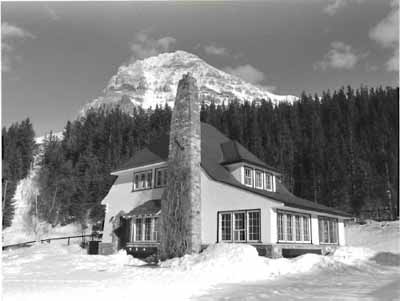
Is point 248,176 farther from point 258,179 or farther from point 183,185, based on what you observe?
point 183,185

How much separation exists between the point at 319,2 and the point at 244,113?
55.5 meters

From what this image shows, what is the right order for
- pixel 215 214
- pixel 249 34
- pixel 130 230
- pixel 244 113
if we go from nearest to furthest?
pixel 249 34
pixel 215 214
pixel 130 230
pixel 244 113

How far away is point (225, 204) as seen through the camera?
17.7 meters

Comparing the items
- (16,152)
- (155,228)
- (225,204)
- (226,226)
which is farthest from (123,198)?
(16,152)

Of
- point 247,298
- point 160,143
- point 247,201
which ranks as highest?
point 160,143

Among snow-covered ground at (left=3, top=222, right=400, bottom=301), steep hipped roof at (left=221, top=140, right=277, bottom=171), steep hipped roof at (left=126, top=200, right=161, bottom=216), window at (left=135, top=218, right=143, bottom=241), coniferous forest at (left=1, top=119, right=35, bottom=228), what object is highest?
coniferous forest at (left=1, top=119, right=35, bottom=228)

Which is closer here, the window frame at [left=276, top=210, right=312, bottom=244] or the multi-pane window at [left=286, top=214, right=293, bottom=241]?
the window frame at [left=276, top=210, right=312, bottom=244]

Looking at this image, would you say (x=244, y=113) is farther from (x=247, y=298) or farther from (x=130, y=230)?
(x=247, y=298)

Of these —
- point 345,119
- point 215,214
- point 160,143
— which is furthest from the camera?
point 345,119

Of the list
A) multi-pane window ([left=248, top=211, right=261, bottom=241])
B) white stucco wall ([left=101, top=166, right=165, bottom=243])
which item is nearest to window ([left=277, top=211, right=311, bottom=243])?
multi-pane window ([left=248, top=211, right=261, bottom=241])

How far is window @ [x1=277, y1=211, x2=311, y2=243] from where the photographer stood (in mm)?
16875

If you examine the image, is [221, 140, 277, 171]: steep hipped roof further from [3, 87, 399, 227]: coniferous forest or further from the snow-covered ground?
[3, 87, 399, 227]: coniferous forest

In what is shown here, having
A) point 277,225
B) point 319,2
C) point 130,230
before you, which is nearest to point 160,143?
point 130,230

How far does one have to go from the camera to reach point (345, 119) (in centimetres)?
6069
